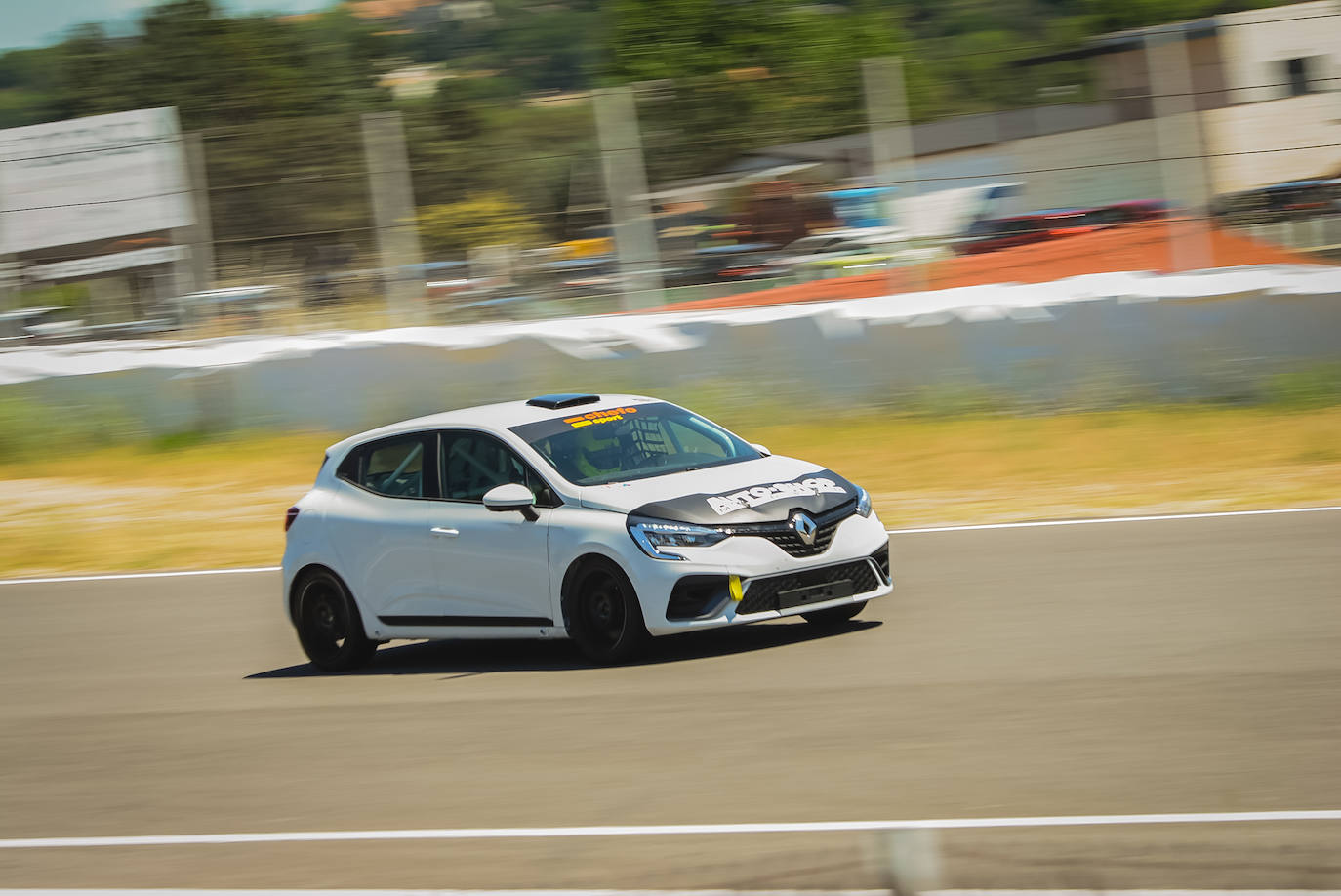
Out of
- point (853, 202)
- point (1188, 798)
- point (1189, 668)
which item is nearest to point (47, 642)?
point (1189, 668)

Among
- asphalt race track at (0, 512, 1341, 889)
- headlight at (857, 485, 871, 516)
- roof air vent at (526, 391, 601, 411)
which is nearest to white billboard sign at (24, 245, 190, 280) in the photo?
asphalt race track at (0, 512, 1341, 889)

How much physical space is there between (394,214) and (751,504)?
13.3 metres

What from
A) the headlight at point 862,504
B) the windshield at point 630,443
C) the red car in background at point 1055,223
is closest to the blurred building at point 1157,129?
the red car in background at point 1055,223

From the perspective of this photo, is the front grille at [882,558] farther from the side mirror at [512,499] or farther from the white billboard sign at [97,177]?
the white billboard sign at [97,177]

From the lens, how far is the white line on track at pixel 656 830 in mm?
5164

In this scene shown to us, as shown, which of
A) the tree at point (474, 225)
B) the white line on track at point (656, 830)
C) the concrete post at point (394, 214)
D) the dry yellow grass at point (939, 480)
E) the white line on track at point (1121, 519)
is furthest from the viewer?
the concrete post at point (394, 214)

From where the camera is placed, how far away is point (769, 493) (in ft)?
28.8

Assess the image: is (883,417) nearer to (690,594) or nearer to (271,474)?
(271,474)

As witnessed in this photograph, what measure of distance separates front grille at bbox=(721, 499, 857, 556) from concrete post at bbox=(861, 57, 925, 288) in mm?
11231

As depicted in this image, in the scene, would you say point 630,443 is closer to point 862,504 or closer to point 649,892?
point 862,504

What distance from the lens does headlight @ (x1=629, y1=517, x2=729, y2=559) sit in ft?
27.7

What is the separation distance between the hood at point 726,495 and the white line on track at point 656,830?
9.51 feet

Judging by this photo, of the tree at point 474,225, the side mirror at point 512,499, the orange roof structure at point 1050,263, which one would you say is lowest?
the side mirror at point 512,499

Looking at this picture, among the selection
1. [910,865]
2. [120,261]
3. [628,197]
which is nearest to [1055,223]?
[628,197]
